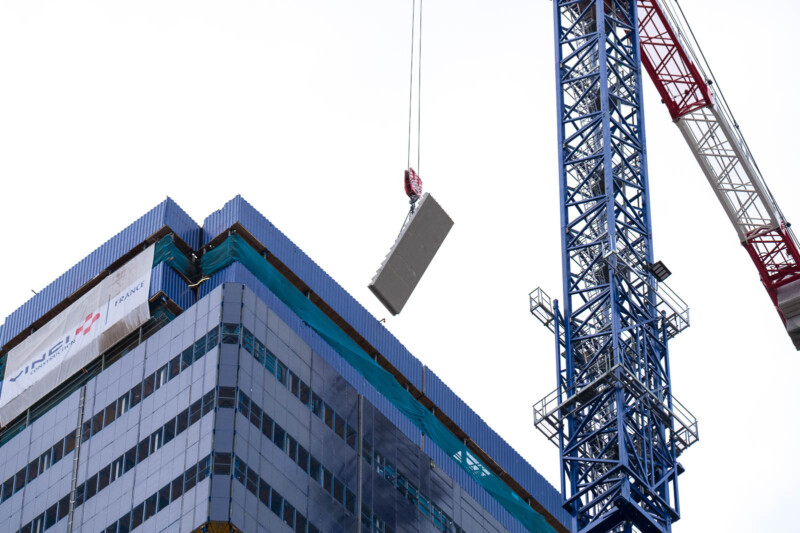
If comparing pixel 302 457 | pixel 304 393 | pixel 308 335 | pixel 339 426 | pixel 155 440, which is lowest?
pixel 302 457

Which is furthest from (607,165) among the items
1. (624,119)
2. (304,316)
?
(304,316)

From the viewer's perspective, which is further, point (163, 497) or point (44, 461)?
point (44, 461)

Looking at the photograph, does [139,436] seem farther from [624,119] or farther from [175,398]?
[624,119]

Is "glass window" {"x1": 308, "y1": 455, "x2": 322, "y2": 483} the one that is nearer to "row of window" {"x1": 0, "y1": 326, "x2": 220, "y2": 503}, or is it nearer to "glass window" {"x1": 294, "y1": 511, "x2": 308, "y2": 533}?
"glass window" {"x1": 294, "y1": 511, "x2": 308, "y2": 533}

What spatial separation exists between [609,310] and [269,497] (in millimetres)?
20009

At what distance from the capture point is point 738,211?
111 metres

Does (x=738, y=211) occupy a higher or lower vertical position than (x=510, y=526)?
higher

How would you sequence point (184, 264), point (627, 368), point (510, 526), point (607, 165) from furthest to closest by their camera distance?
point (510, 526)
point (184, 264)
point (607, 165)
point (627, 368)

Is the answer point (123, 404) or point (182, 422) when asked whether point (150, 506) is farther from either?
point (123, 404)

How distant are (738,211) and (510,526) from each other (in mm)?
25411

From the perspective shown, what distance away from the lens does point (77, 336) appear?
11088 cm

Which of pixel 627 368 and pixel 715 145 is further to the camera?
pixel 715 145

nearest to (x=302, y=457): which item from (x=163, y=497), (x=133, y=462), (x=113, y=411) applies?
(x=163, y=497)

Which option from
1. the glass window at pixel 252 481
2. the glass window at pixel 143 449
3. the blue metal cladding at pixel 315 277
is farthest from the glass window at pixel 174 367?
the blue metal cladding at pixel 315 277
